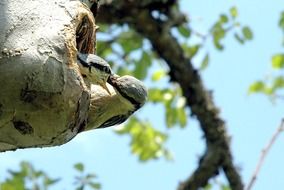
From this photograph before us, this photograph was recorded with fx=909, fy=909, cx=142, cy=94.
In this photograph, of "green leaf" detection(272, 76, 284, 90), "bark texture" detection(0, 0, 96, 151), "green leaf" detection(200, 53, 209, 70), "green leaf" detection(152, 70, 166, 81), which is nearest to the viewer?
"bark texture" detection(0, 0, 96, 151)

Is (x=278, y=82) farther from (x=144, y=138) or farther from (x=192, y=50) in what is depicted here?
(x=144, y=138)

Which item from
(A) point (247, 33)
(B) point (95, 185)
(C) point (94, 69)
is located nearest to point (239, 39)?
(A) point (247, 33)

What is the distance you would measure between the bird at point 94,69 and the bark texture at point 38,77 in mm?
32

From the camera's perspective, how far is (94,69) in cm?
208

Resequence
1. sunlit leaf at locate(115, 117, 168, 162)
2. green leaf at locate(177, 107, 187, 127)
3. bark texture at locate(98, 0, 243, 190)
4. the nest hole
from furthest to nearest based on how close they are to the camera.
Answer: sunlit leaf at locate(115, 117, 168, 162) → green leaf at locate(177, 107, 187, 127) → bark texture at locate(98, 0, 243, 190) → the nest hole

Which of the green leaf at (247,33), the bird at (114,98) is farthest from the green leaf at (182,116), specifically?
the bird at (114,98)

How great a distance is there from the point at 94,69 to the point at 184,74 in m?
2.60

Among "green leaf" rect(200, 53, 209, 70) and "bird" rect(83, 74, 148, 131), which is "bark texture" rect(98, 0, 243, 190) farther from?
"bird" rect(83, 74, 148, 131)

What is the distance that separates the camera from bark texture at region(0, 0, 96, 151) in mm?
1978

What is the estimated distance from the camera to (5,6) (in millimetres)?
2076

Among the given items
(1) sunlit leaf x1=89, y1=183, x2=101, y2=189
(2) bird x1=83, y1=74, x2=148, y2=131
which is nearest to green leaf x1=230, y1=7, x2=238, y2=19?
(1) sunlit leaf x1=89, y1=183, x2=101, y2=189

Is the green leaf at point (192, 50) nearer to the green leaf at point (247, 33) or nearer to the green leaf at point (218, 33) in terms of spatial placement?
the green leaf at point (218, 33)

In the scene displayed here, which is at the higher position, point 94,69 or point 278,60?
point 94,69

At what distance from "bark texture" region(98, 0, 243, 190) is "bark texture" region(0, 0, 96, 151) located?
239 cm
